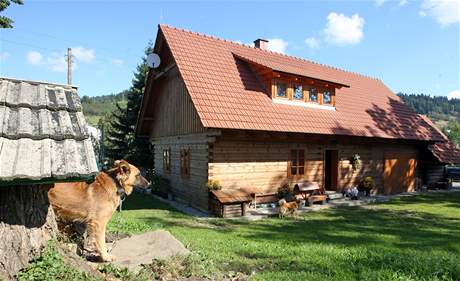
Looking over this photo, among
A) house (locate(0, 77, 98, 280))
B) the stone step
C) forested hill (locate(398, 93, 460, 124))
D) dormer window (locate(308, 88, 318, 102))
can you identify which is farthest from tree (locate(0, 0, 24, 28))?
forested hill (locate(398, 93, 460, 124))

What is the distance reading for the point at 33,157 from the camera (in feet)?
9.52

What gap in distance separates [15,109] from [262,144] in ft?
38.6

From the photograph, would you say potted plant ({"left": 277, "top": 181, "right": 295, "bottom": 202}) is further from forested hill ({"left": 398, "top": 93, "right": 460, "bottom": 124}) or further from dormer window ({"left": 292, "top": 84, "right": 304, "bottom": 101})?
forested hill ({"left": 398, "top": 93, "right": 460, "bottom": 124})

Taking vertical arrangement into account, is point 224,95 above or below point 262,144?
above

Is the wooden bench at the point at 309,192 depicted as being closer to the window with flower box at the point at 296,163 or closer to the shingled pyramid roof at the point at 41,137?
the window with flower box at the point at 296,163

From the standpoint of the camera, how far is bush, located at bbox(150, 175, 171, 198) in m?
17.6

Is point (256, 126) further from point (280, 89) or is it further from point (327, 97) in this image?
point (327, 97)

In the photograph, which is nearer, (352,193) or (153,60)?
(153,60)

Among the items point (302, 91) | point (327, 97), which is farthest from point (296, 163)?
point (327, 97)

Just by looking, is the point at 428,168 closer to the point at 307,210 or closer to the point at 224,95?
the point at 307,210

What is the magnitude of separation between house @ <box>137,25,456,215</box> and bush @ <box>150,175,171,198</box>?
0.42 meters

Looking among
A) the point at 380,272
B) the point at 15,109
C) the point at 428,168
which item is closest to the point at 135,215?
the point at 380,272

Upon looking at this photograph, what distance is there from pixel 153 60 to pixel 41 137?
14248 mm

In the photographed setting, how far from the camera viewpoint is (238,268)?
6.01m
